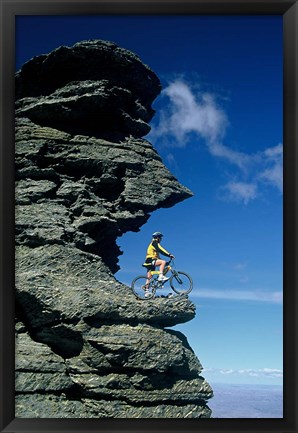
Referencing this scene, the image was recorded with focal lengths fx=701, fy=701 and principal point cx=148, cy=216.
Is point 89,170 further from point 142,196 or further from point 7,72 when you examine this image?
point 7,72

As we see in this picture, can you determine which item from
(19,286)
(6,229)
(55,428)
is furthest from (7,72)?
(19,286)

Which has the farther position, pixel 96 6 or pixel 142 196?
pixel 142 196

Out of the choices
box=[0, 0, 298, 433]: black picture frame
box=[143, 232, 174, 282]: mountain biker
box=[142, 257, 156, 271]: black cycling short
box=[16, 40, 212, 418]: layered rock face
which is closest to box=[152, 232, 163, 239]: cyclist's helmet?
box=[143, 232, 174, 282]: mountain biker

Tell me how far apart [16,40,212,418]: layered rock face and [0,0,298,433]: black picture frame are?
11.5ft

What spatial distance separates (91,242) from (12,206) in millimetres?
5207

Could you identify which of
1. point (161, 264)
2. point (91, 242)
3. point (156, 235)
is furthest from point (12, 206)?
point (91, 242)

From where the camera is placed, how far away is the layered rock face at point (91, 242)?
1050 centimetres

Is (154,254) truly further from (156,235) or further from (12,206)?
(12,206)

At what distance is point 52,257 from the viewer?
10.8m

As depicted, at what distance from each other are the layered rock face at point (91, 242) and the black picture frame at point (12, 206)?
3.50 metres

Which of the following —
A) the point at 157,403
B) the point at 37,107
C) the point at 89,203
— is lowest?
the point at 157,403

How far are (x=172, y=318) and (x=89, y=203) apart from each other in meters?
2.36

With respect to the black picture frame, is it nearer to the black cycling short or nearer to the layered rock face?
the layered rock face

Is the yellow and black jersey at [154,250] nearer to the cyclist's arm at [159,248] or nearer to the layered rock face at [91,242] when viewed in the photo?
the cyclist's arm at [159,248]
